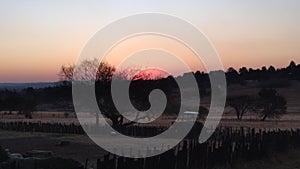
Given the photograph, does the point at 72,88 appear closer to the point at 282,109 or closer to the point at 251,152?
the point at 251,152

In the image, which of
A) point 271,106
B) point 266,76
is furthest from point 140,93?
point 266,76

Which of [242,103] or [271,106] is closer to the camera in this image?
[271,106]

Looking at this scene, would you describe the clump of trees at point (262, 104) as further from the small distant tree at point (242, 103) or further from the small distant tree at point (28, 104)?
the small distant tree at point (28, 104)

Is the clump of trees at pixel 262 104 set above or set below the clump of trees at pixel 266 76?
below

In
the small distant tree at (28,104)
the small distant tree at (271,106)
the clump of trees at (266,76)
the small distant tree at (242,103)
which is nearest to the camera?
the small distant tree at (271,106)

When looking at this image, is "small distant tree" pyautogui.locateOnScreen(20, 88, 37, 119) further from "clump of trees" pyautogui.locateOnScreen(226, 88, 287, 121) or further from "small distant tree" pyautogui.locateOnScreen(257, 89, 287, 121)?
"small distant tree" pyautogui.locateOnScreen(257, 89, 287, 121)

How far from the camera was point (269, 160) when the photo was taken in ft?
66.5

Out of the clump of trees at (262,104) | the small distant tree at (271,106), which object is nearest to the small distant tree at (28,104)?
the clump of trees at (262,104)

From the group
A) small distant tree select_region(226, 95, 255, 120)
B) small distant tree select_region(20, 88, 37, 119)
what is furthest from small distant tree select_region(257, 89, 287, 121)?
small distant tree select_region(20, 88, 37, 119)

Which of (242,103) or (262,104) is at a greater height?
(242,103)

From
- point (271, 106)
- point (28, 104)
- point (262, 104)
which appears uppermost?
point (28, 104)

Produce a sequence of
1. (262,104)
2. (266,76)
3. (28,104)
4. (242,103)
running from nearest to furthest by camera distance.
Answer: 1. (262,104)
2. (242,103)
3. (28,104)
4. (266,76)

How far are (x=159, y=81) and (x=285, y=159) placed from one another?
23865 millimetres

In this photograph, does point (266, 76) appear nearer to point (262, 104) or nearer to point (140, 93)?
point (262, 104)
